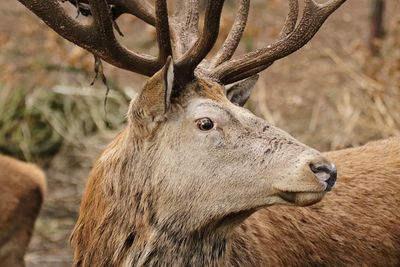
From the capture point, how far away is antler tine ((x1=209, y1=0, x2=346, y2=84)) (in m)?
4.72

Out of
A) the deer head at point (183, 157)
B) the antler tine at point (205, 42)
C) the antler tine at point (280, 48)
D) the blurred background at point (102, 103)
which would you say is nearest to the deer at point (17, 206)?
the blurred background at point (102, 103)

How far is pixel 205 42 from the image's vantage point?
4453 mm

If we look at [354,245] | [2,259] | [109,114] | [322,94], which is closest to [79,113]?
[109,114]

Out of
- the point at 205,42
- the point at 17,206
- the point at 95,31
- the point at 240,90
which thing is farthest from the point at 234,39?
the point at 17,206

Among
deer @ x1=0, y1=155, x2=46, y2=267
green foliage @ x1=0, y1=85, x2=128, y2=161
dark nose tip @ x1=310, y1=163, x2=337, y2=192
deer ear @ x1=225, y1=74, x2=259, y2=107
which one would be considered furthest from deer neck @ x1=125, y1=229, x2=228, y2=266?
green foliage @ x1=0, y1=85, x2=128, y2=161

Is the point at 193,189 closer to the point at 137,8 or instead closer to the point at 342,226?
the point at 342,226

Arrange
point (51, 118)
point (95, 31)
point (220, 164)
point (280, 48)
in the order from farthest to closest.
Result: point (51, 118) < point (280, 48) < point (95, 31) < point (220, 164)

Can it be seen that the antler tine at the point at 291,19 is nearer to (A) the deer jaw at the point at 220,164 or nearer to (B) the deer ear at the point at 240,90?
(B) the deer ear at the point at 240,90

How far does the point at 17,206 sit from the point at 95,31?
281cm

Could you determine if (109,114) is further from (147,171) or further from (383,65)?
(147,171)

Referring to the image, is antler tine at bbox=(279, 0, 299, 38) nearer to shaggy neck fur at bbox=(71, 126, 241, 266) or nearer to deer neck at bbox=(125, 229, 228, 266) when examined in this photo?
shaggy neck fur at bbox=(71, 126, 241, 266)

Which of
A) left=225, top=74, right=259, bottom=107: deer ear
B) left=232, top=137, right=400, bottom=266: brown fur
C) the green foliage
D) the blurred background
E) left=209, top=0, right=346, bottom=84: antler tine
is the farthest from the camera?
the green foliage

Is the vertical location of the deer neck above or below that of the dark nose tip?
below

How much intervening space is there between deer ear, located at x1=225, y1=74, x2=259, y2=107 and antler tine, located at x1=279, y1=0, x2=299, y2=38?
0.29m
